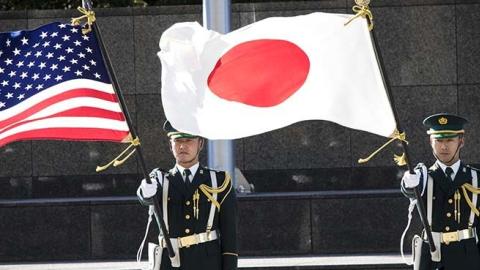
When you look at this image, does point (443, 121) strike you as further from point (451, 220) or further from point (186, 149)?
point (186, 149)

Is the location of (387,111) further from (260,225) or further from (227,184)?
(260,225)

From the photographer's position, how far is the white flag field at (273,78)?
323 inches

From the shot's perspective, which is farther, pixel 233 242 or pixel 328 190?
pixel 328 190

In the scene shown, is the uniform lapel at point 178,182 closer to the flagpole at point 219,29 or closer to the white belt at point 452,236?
the white belt at point 452,236

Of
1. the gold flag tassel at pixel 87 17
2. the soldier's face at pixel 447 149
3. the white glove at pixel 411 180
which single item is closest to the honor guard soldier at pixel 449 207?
the soldier's face at pixel 447 149

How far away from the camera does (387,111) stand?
8164 millimetres

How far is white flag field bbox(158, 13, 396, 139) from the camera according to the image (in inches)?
323

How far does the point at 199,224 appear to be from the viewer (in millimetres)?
9133

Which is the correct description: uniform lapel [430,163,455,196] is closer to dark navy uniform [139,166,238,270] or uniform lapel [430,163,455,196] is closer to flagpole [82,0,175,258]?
dark navy uniform [139,166,238,270]

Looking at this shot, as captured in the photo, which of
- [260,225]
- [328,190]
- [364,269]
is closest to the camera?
[364,269]

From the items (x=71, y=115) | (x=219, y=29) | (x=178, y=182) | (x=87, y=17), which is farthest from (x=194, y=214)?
(x=219, y=29)

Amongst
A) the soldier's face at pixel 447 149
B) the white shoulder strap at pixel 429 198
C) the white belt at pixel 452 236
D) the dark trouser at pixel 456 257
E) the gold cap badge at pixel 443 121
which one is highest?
the gold cap badge at pixel 443 121

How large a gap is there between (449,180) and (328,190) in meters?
7.50

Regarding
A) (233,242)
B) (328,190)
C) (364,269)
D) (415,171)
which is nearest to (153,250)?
(233,242)
